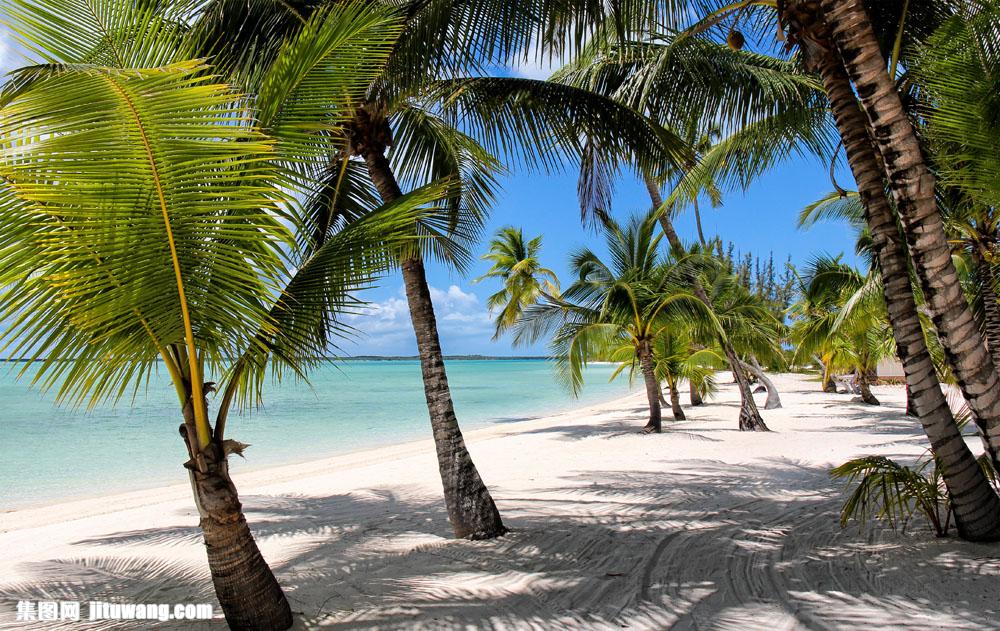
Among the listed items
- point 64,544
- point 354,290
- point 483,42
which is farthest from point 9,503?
point 483,42

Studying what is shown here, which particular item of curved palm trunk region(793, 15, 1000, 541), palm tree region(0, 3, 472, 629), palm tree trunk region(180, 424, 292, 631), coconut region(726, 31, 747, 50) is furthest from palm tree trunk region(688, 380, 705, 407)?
palm tree trunk region(180, 424, 292, 631)

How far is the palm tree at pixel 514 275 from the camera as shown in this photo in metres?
20.0

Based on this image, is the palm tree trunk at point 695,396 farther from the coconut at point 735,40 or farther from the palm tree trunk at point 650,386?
the coconut at point 735,40

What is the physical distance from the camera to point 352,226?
2.96m

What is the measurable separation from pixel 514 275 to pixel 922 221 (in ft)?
55.2

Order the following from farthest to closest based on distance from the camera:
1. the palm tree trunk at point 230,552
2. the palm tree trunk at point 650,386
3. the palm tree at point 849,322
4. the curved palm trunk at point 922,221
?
the palm tree trunk at point 650,386, the palm tree at point 849,322, the curved palm trunk at point 922,221, the palm tree trunk at point 230,552

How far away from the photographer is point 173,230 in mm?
2396

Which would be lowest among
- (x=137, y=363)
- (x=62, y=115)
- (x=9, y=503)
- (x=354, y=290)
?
(x=9, y=503)

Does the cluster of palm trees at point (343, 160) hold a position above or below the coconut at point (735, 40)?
below

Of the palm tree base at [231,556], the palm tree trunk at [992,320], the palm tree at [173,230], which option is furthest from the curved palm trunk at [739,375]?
the palm tree base at [231,556]

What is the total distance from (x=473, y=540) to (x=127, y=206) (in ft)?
11.1

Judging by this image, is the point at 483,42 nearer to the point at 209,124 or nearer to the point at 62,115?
the point at 209,124

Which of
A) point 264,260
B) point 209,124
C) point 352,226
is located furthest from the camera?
point 352,226

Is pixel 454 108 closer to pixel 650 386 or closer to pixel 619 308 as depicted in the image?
pixel 619 308
